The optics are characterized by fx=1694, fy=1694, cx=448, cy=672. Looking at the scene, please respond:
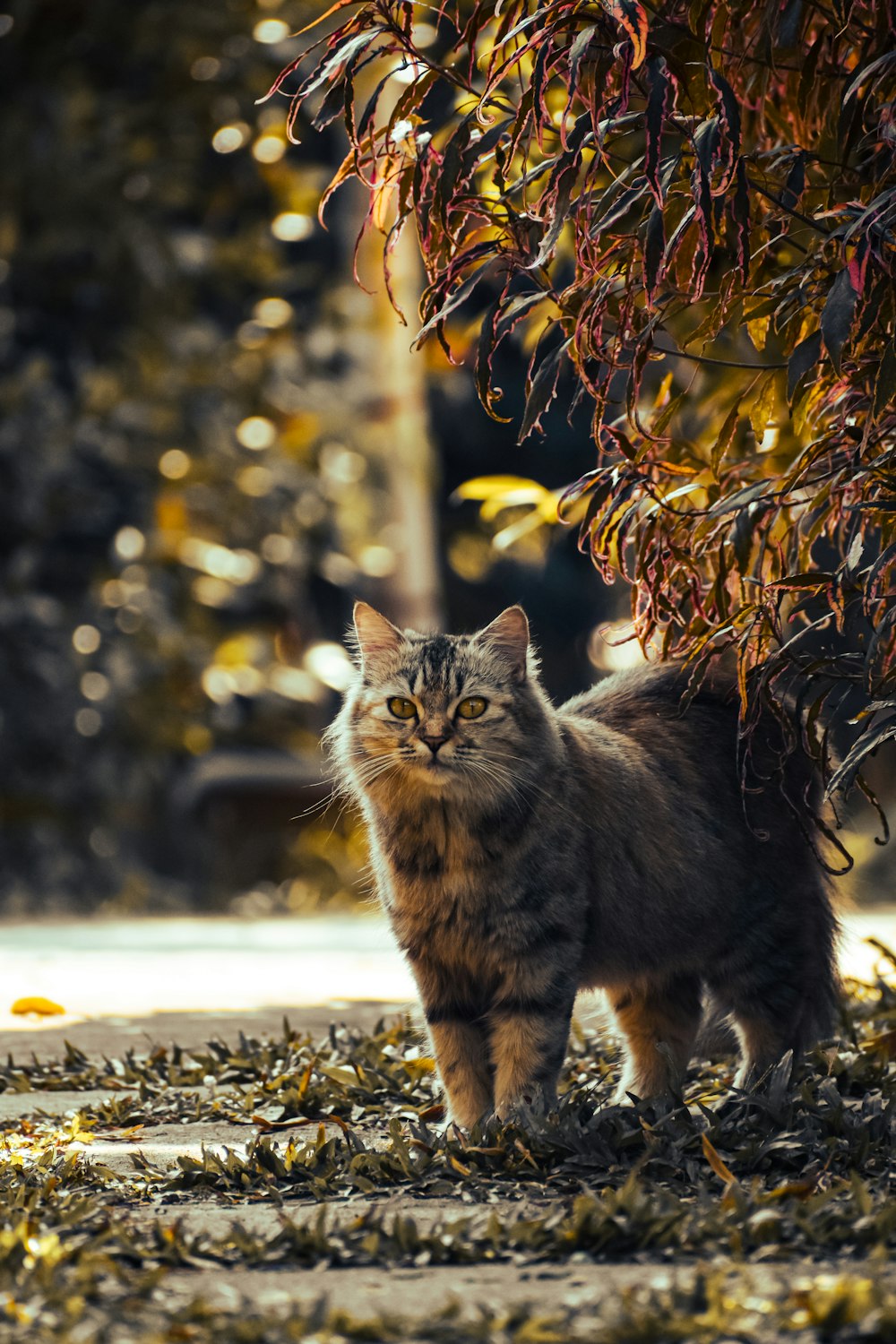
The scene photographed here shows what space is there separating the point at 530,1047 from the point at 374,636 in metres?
1.10

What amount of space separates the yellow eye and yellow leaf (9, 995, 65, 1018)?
213 cm

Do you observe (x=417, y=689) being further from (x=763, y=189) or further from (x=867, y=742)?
(x=763, y=189)

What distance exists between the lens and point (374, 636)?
4.21 m

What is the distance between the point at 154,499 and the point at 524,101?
297 inches

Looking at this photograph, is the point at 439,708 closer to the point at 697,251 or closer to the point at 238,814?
the point at 697,251

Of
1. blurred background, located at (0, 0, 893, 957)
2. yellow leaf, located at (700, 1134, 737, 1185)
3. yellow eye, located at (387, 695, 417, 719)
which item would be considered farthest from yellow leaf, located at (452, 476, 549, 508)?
blurred background, located at (0, 0, 893, 957)

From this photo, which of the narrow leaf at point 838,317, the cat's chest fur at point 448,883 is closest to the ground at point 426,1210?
the cat's chest fur at point 448,883

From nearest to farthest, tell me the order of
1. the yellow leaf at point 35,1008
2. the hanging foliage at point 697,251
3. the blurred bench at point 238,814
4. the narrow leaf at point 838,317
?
the narrow leaf at point 838,317
the hanging foliage at point 697,251
the yellow leaf at point 35,1008
the blurred bench at point 238,814

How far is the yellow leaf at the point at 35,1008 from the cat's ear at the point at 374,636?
1984 millimetres

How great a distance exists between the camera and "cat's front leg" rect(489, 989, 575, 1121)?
12.1ft

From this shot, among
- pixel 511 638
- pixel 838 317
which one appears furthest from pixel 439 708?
pixel 838 317

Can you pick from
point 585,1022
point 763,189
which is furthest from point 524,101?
point 585,1022

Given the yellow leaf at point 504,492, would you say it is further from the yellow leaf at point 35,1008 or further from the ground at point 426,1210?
the yellow leaf at point 35,1008

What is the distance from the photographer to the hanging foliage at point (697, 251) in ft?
10.7
